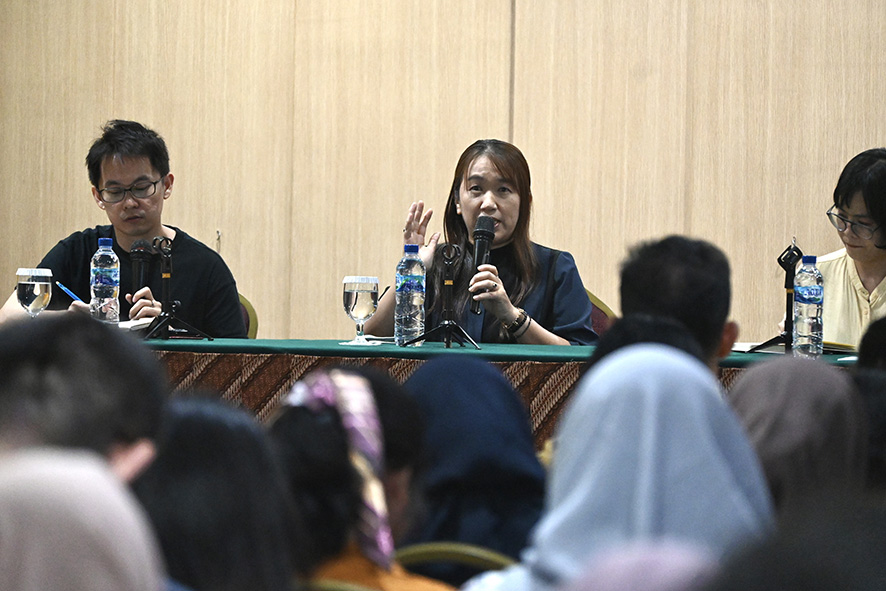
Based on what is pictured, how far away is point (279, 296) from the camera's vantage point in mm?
4871

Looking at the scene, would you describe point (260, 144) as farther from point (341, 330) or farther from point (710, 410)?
point (710, 410)

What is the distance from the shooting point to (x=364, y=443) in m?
1.08

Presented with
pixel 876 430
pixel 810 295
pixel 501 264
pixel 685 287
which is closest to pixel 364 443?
pixel 685 287

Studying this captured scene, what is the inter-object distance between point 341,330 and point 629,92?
172 cm

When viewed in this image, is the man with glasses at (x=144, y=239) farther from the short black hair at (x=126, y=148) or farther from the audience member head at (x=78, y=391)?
the audience member head at (x=78, y=391)

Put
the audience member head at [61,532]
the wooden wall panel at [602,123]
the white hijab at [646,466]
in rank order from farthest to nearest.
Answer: the wooden wall panel at [602,123] → the white hijab at [646,466] → the audience member head at [61,532]

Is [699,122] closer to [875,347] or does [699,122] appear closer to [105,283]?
[105,283]

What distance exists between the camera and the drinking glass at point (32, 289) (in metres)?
2.73

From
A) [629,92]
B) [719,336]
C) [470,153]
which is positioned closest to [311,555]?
[719,336]

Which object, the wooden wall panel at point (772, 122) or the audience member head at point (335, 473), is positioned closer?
the audience member head at point (335, 473)

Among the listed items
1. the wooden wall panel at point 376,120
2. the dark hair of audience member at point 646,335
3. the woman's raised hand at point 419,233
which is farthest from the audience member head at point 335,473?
the wooden wall panel at point 376,120

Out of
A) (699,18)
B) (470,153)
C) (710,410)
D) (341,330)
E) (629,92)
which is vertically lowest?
(341,330)

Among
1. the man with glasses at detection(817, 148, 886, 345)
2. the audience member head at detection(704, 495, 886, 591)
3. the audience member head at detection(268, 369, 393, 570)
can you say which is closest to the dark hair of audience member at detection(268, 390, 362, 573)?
the audience member head at detection(268, 369, 393, 570)

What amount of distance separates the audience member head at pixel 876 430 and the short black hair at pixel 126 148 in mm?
2380
